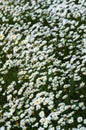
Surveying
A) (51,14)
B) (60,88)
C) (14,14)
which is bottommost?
(60,88)

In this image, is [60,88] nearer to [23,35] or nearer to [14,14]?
[23,35]

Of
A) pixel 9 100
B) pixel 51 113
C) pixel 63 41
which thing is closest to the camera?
pixel 51 113

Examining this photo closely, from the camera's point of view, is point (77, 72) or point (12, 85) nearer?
point (77, 72)

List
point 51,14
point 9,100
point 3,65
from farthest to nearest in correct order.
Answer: point 51,14
point 3,65
point 9,100

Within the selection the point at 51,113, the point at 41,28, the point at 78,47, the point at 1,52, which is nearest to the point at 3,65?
the point at 1,52

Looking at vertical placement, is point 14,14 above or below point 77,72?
above

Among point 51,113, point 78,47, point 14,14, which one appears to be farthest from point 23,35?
point 51,113
